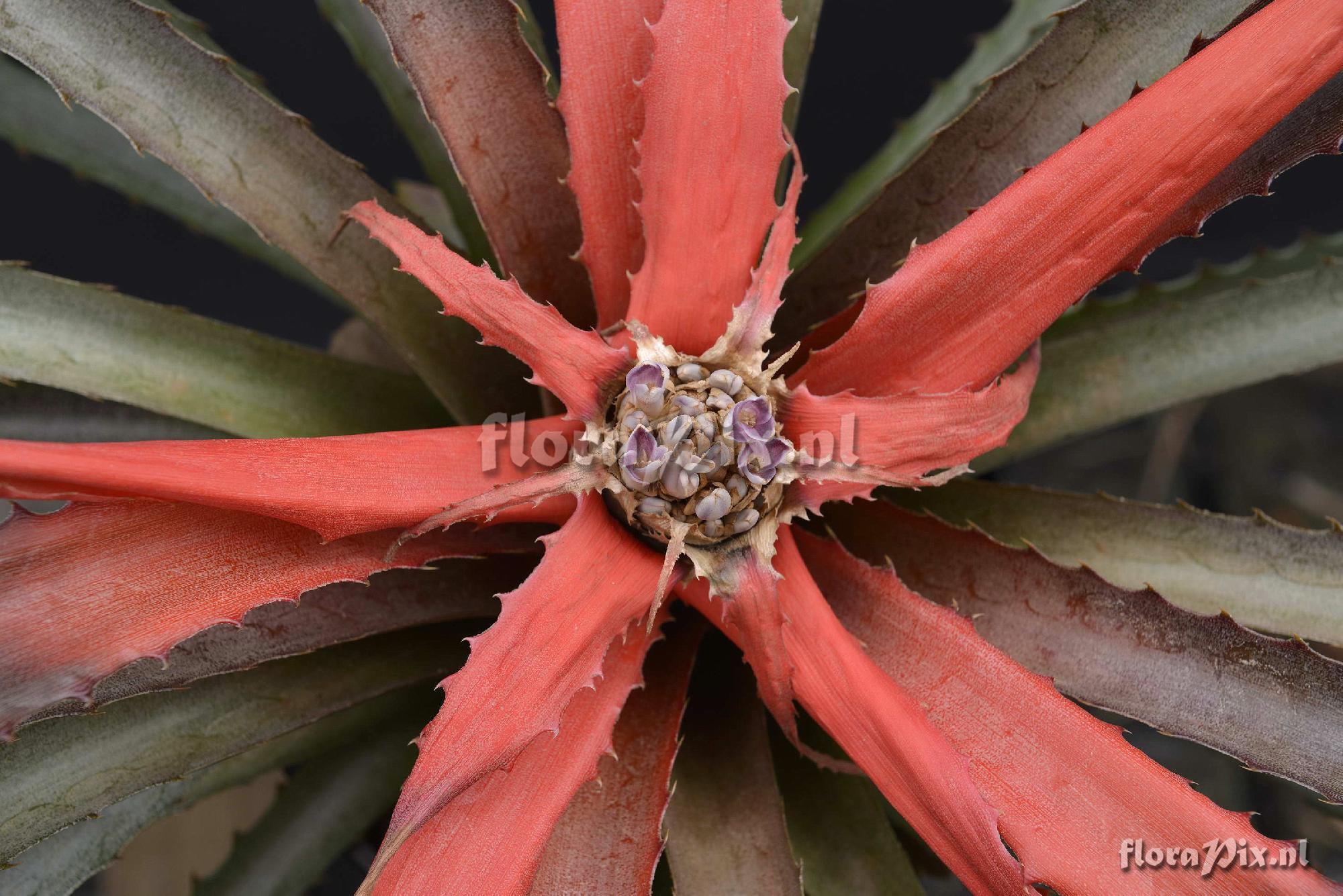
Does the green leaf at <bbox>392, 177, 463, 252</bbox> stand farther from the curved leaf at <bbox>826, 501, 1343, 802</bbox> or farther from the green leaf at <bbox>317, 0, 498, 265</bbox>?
the curved leaf at <bbox>826, 501, 1343, 802</bbox>

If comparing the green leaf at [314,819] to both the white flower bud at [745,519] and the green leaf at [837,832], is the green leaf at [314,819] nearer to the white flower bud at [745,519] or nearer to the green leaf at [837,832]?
the green leaf at [837,832]

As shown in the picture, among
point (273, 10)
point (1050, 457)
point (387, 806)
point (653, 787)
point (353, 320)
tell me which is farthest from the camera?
point (1050, 457)

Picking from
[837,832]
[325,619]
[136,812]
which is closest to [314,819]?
[136,812]

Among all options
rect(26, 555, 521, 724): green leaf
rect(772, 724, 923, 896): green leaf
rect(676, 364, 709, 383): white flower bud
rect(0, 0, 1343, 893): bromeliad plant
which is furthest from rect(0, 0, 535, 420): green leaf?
rect(772, 724, 923, 896): green leaf

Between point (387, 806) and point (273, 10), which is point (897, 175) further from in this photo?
point (273, 10)

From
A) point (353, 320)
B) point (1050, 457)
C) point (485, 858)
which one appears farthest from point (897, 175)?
point (1050, 457)

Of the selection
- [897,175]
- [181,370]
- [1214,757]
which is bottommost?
[1214,757]

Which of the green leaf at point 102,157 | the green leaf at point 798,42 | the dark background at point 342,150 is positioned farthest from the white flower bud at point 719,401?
the dark background at point 342,150
